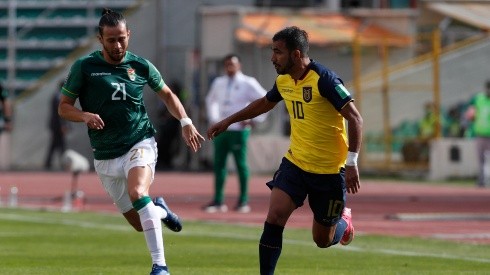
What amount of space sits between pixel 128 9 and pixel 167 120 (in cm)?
395

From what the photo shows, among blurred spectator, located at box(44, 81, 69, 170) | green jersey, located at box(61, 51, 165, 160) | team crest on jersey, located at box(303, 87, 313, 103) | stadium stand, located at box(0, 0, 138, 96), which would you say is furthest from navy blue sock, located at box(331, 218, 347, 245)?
stadium stand, located at box(0, 0, 138, 96)

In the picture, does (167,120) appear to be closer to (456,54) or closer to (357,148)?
(456,54)

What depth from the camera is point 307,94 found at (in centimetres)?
1130

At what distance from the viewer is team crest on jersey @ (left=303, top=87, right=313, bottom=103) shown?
1128cm

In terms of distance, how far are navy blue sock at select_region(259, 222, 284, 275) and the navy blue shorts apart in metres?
0.31

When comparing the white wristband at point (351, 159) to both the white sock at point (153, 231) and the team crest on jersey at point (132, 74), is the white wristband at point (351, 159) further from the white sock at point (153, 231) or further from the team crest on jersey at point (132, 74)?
the team crest on jersey at point (132, 74)

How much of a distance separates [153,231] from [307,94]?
1.67 metres

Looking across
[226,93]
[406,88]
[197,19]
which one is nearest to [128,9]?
[197,19]

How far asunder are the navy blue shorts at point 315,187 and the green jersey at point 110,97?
1.37 metres

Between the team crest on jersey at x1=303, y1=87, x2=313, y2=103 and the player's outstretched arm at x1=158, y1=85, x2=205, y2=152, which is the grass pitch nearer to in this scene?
the player's outstretched arm at x1=158, y1=85, x2=205, y2=152

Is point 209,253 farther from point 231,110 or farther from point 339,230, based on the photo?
point 231,110

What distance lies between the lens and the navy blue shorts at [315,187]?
1141cm

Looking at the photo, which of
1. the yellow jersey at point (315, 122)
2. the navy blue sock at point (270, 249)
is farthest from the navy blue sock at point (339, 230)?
the navy blue sock at point (270, 249)

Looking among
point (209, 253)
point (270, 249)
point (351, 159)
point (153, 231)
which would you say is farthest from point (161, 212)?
point (209, 253)
